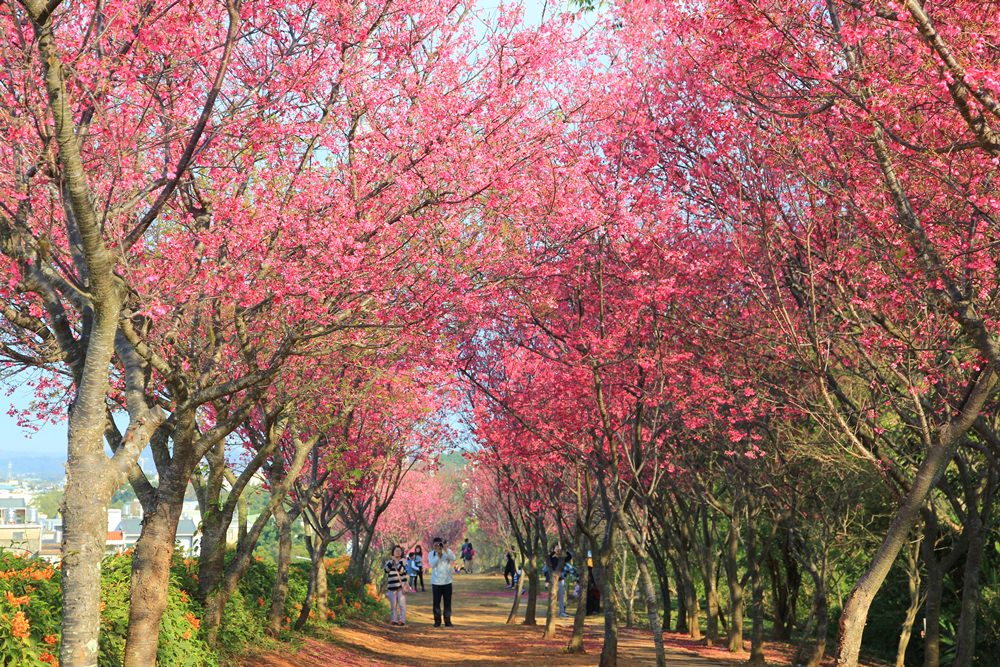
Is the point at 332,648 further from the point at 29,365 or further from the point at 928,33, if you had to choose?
the point at 928,33

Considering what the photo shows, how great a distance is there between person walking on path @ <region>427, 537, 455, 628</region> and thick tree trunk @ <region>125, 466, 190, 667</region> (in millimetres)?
14595

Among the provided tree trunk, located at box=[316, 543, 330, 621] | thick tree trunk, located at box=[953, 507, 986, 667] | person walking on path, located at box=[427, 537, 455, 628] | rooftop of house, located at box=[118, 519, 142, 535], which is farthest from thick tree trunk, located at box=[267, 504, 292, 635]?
rooftop of house, located at box=[118, 519, 142, 535]

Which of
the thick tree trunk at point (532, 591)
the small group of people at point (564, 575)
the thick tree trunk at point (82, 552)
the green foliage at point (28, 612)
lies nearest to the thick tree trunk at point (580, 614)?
the small group of people at point (564, 575)

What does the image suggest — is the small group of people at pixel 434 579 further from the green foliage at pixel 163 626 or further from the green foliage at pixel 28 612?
the green foliage at pixel 28 612

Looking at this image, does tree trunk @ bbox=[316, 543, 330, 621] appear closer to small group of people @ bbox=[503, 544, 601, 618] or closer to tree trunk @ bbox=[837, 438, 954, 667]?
small group of people @ bbox=[503, 544, 601, 618]

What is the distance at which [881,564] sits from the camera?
10664mm

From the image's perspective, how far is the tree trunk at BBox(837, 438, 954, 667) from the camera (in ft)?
33.9

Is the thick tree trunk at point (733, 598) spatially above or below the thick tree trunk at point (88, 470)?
below

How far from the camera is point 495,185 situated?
34.8 ft

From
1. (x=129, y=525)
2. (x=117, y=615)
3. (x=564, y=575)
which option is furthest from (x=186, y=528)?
(x=117, y=615)

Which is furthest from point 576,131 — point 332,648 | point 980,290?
point 332,648

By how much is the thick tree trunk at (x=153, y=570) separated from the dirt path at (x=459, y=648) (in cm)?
503

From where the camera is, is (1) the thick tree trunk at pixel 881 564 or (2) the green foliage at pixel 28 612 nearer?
(2) the green foliage at pixel 28 612

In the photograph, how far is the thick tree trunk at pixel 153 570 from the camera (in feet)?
33.1
